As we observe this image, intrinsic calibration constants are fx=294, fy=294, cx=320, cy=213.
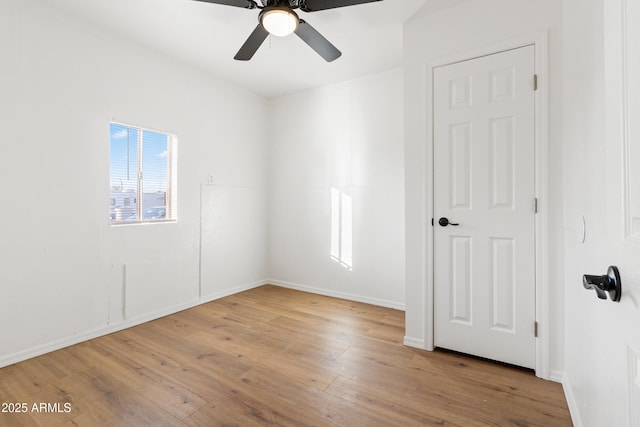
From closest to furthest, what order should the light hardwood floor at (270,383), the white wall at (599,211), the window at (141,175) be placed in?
the white wall at (599,211)
the light hardwood floor at (270,383)
the window at (141,175)

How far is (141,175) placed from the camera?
10.2 feet

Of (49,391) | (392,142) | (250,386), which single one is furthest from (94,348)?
(392,142)

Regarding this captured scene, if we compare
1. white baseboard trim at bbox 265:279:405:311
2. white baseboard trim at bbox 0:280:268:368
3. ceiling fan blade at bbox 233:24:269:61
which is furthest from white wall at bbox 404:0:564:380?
white baseboard trim at bbox 0:280:268:368

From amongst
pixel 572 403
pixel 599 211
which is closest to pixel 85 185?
pixel 599 211

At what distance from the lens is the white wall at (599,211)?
2.13 feet

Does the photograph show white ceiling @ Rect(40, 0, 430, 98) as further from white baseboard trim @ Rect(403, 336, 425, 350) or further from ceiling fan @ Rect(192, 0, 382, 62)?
white baseboard trim @ Rect(403, 336, 425, 350)

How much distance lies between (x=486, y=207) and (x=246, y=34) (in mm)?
2670

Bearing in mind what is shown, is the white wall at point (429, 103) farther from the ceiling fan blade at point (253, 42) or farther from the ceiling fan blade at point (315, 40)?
the ceiling fan blade at point (253, 42)

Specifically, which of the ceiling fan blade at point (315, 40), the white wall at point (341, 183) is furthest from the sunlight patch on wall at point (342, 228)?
the ceiling fan blade at point (315, 40)

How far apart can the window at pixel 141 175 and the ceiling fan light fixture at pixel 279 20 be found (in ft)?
6.32

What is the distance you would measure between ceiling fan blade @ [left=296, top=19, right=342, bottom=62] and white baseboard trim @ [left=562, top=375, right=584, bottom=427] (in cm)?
268

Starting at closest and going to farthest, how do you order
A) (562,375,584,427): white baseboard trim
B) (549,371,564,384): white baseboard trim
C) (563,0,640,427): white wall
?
(563,0,640,427): white wall < (562,375,584,427): white baseboard trim < (549,371,564,384): white baseboard trim

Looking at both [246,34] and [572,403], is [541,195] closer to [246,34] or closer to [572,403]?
[572,403]

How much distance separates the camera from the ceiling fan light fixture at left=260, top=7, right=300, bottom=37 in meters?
1.85
